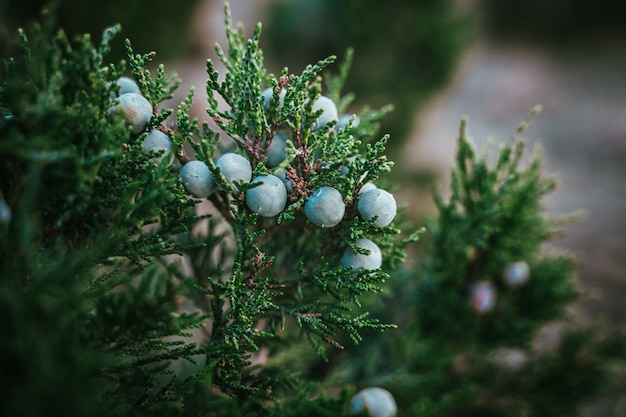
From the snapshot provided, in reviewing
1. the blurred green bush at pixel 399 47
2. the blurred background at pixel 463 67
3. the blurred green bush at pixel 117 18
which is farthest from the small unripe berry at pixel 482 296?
the blurred green bush at pixel 117 18

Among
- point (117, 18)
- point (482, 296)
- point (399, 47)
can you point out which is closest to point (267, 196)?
point (482, 296)

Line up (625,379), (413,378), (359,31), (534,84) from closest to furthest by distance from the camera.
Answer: (413,378) < (625,379) < (359,31) < (534,84)

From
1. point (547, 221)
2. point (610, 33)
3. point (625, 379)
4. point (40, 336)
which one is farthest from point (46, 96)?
point (610, 33)

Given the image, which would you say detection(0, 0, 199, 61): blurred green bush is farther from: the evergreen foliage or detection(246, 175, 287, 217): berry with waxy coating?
detection(246, 175, 287, 217): berry with waxy coating

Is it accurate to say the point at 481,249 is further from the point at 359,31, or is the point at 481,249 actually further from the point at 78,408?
the point at 359,31

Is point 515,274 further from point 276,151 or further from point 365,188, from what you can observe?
point 276,151
